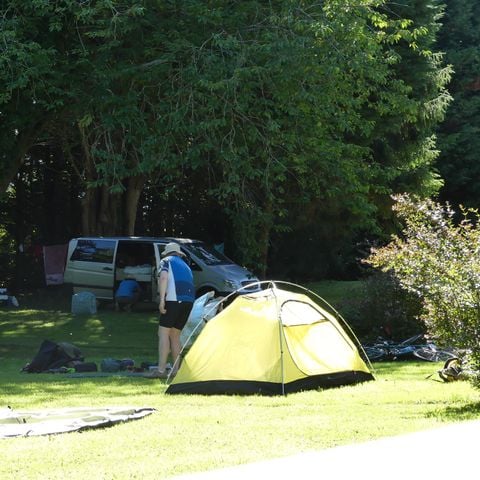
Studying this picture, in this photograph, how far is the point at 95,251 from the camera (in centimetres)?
2469

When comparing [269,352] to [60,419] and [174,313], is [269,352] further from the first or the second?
[60,419]

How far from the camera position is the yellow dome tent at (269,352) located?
11.3 metres

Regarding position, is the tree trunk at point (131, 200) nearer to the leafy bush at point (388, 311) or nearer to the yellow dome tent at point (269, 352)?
the leafy bush at point (388, 311)

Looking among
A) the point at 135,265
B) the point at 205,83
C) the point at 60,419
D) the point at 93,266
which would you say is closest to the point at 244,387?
the point at 60,419

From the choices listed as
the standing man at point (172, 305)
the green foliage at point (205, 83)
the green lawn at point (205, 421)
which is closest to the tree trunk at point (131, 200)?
the green foliage at point (205, 83)

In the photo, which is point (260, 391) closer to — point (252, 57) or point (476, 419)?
point (476, 419)

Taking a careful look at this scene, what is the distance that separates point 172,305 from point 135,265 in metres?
11.2

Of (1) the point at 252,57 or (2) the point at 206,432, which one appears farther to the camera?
(1) the point at 252,57

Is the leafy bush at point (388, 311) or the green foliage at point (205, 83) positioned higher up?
the green foliage at point (205, 83)

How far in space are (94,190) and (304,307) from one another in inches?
651

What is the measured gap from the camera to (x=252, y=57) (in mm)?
17047

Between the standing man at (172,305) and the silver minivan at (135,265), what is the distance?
A: 893 centimetres

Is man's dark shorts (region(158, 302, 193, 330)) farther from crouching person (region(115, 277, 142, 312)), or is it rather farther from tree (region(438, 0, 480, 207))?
tree (region(438, 0, 480, 207))

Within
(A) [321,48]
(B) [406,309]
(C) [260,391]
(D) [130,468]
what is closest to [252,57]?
(A) [321,48]
